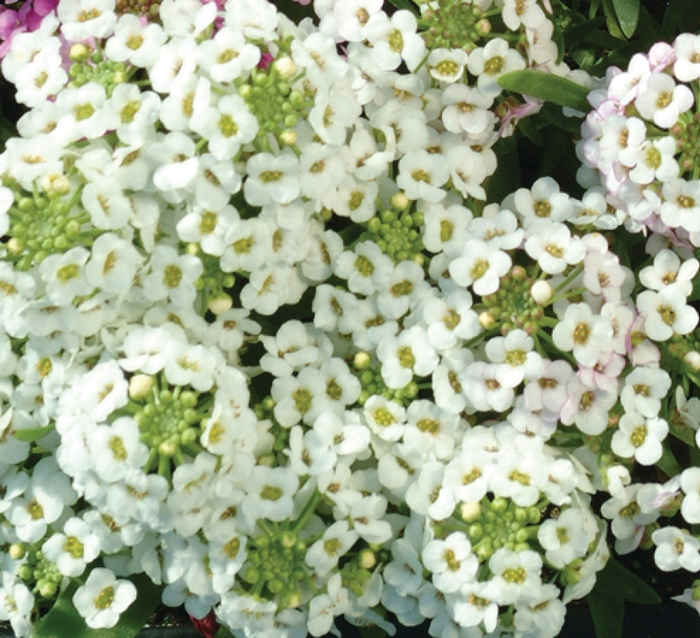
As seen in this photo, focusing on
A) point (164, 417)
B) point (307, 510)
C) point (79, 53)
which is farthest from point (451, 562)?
point (79, 53)

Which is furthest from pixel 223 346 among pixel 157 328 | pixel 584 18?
pixel 584 18

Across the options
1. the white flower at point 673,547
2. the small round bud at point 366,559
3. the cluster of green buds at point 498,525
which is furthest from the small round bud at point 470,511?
the white flower at point 673,547

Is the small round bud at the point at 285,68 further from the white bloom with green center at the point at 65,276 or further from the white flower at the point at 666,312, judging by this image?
the white flower at the point at 666,312

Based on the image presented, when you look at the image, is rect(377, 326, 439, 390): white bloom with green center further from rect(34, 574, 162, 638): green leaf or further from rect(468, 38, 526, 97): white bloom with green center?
rect(34, 574, 162, 638): green leaf

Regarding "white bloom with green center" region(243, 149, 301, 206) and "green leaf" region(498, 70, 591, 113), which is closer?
"white bloom with green center" region(243, 149, 301, 206)

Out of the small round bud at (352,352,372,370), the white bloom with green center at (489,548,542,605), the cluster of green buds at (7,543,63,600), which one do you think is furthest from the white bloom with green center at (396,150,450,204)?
the cluster of green buds at (7,543,63,600)

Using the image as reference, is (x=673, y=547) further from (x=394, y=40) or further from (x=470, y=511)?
(x=394, y=40)

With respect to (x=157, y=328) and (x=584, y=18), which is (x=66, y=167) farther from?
(x=584, y=18)
